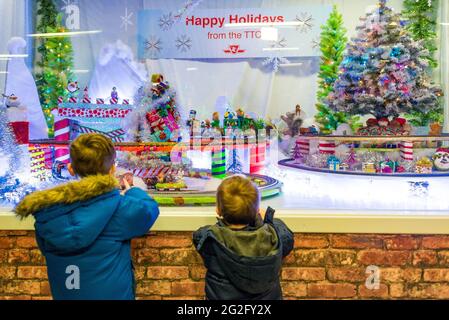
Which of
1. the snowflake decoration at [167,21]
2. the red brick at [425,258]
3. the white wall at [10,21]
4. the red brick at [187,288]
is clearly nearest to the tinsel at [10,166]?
the white wall at [10,21]

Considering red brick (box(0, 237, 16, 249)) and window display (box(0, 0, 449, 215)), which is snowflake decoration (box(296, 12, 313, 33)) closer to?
window display (box(0, 0, 449, 215))

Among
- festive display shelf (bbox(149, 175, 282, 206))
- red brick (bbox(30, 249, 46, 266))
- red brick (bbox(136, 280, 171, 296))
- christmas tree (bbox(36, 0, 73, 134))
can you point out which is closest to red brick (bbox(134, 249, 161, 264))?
red brick (bbox(136, 280, 171, 296))

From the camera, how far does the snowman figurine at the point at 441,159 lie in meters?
3.19

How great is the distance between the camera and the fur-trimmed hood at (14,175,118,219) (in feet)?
5.50

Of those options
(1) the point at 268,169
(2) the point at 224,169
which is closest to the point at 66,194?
(2) the point at 224,169

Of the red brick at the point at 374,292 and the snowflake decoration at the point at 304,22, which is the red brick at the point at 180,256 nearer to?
the red brick at the point at 374,292

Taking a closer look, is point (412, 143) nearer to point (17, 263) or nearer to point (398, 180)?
point (398, 180)

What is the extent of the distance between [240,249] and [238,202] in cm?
17

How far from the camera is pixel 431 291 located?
7.65 ft

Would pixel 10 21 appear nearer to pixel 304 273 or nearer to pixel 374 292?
pixel 304 273

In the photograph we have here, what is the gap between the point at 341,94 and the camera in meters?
4.15

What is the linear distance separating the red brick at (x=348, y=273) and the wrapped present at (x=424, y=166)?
1.13m

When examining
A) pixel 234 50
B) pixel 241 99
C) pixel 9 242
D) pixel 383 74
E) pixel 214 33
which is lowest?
pixel 9 242

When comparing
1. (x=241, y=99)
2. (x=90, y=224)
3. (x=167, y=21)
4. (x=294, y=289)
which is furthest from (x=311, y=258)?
(x=167, y=21)
